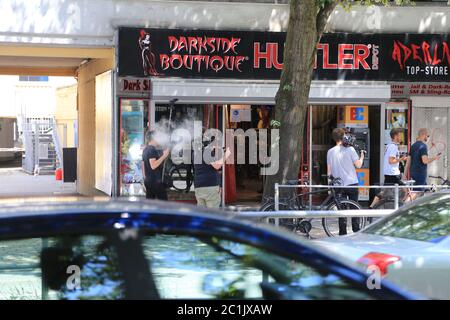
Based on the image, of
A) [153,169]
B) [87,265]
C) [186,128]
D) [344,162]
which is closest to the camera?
[87,265]

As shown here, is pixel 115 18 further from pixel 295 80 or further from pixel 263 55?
pixel 295 80

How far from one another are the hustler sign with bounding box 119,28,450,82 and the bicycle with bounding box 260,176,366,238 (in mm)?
4600

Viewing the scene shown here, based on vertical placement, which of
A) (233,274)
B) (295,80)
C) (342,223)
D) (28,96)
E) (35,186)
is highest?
(28,96)

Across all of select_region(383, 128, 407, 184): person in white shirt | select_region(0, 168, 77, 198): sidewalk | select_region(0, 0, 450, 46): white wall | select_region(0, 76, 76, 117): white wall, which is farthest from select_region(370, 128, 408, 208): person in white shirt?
select_region(0, 76, 76, 117): white wall

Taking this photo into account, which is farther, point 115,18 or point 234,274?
point 115,18

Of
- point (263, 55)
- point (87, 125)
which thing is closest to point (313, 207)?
point (263, 55)

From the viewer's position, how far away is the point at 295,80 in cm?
1113

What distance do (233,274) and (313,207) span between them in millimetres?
8400

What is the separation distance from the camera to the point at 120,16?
595 inches

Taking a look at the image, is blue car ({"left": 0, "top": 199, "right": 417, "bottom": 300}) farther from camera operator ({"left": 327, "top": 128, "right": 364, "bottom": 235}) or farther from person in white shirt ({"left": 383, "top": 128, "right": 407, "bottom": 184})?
person in white shirt ({"left": 383, "top": 128, "right": 407, "bottom": 184})

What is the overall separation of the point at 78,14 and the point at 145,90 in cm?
226

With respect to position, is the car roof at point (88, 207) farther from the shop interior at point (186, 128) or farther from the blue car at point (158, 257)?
the shop interior at point (186, 128)

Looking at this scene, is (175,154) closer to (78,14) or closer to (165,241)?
(78,14)
